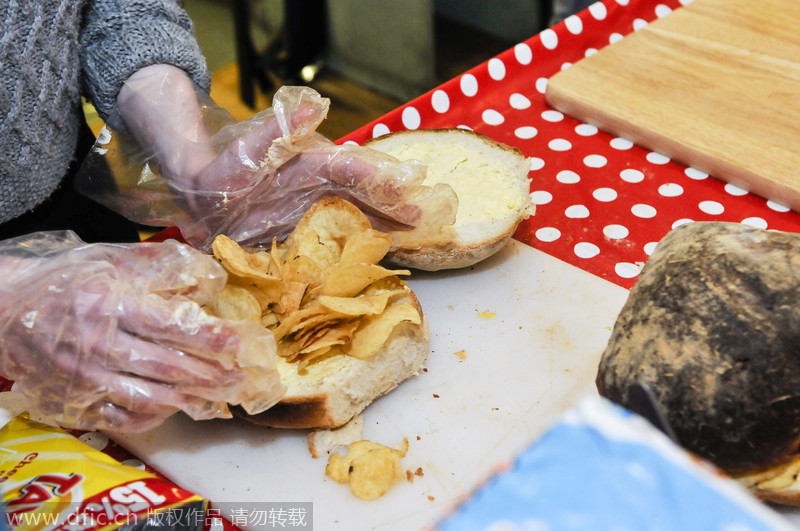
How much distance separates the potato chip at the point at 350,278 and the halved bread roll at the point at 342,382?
2.8 inches

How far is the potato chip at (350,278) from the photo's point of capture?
47.4 inches

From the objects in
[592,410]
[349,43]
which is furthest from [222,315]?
[349,43]

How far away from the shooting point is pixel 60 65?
1403 mm

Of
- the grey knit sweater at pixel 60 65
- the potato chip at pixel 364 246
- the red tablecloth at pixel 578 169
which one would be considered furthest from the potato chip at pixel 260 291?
the grey knit sweater at pixel 60 65

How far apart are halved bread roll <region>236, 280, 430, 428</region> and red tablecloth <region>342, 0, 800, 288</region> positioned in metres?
0.46

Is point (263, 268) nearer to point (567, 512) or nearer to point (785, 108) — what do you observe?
point (567, 512)

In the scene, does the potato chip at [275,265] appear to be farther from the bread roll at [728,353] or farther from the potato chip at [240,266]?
the bread roll at [728,353]

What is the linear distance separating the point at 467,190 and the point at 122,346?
80cm

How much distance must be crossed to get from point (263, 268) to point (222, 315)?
12cm

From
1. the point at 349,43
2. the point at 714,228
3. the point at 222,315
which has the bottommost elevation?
the point at 349,43

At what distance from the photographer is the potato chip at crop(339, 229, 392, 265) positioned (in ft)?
4.09

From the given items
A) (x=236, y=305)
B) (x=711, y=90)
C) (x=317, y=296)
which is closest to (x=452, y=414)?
(x=317, y=296)

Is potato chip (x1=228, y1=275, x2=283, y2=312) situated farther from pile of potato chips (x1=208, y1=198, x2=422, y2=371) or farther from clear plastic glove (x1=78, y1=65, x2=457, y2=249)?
clear plastic glove (x1=78, y1=65, x2=457, y2=249)

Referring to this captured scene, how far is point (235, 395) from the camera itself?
1052 millimetres
